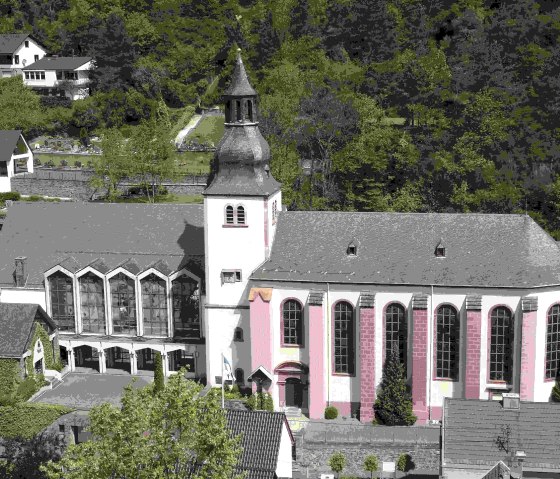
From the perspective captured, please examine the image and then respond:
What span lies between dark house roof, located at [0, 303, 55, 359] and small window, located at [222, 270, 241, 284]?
1298 centimetres

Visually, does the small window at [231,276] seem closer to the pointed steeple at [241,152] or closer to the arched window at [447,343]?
the pointed steeple at [241,152]

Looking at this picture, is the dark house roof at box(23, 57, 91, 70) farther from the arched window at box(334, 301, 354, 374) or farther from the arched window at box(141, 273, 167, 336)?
the arched window at box(334, 301, 354, 374)

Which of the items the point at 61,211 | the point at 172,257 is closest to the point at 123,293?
the point at 172,257

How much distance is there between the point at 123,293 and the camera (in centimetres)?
7012

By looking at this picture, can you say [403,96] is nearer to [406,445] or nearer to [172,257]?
[172,257]

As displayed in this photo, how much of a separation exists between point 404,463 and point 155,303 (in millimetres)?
21793

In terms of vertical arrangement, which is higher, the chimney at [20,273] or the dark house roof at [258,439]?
the chimney at [20,273]

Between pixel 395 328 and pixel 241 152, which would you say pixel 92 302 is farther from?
pixel 395 328

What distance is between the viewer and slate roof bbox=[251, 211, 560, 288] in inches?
2414

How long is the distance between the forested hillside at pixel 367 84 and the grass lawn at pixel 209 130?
495 cm

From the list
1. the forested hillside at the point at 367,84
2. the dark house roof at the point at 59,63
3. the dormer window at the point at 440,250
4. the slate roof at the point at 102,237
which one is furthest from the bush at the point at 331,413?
the dark house roof at the point at 59,63

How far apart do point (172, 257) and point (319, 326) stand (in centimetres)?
1269

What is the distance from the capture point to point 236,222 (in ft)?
212

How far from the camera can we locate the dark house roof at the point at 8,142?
108375mm
